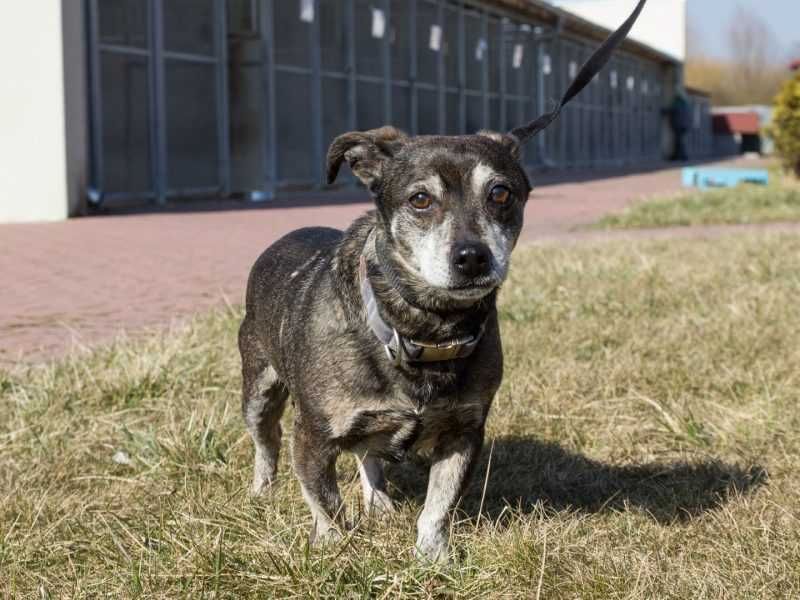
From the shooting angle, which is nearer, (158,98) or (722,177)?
(158,98)

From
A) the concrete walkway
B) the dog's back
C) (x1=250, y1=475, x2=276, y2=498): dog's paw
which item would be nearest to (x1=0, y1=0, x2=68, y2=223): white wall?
the concrete walkway

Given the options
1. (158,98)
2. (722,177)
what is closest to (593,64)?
(158,98)

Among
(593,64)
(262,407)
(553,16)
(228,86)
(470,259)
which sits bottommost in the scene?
(262,407)

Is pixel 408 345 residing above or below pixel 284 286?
below

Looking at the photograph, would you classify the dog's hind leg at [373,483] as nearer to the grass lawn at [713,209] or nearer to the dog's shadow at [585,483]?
the dog's shadow at [585,483]

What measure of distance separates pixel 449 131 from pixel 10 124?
44.4 ft

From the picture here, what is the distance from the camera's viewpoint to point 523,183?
3396mm

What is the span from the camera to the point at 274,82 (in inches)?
725

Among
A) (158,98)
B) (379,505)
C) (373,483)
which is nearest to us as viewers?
(379,505)

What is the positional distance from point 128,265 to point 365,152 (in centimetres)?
630

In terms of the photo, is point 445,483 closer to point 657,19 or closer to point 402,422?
point 402,422

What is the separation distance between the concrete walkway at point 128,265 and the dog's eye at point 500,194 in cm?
298

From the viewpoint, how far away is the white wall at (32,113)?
42.1 ft

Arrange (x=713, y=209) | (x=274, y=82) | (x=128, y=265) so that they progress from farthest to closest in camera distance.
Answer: (x=274, y=82)
(x=713, y=209)
(x=128, y=265)
